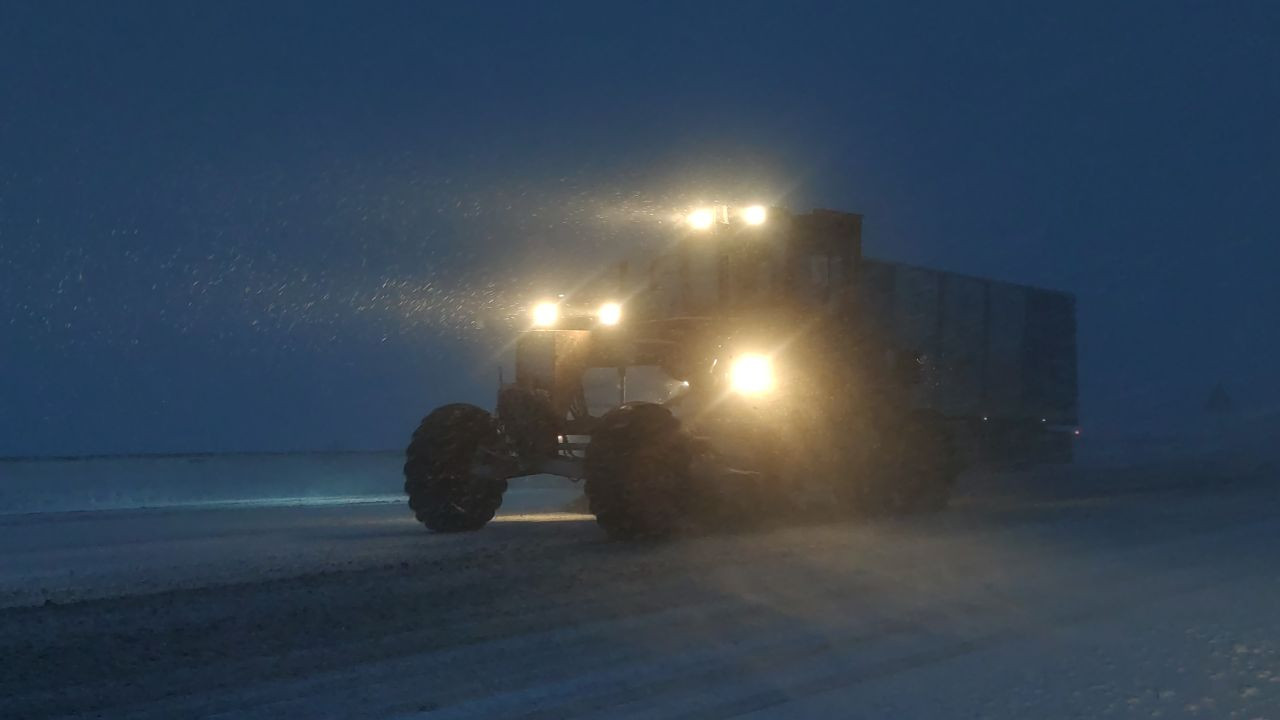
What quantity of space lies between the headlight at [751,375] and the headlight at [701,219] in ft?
5.84

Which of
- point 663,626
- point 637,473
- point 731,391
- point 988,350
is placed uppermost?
point 988,350

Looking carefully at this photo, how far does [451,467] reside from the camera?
1505 centimetres

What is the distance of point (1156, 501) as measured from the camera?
18047 mm

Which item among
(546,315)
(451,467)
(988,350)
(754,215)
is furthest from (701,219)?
(988,350)

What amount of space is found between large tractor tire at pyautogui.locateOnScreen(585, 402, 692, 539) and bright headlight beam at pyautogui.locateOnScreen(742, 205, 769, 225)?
3.70 meters

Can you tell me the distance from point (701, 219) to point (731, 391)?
89.3 inches

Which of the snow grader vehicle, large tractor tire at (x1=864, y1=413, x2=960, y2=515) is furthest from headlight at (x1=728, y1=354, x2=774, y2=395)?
large tractor tire at (x1=864, y1=413, x2=960, y2=515)

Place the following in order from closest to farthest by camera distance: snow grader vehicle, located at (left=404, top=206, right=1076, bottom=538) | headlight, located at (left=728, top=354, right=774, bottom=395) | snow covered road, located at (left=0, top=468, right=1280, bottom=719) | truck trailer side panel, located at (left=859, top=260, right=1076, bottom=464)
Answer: snow covered road, located at (left=0, top=468, right=1280, bottom=719) → snow grader vehicle, located at (left=404, top=206, right=1076, bottom=538) → headlight, located at (left=728, top=354, right=774, bottom=395) → truck trailer side panel, located at (left=859, top=260, right=1076, bottom=464)

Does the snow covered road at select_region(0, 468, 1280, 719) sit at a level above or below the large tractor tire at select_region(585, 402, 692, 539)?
below

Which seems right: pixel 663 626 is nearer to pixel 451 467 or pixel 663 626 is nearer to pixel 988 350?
pixel 451 467

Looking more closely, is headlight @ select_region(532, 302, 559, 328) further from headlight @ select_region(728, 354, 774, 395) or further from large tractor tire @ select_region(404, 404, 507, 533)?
headlight @ select_region(728, 354, 774, 395)

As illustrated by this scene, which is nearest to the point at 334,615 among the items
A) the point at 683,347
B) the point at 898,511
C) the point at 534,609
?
the point at 534,609

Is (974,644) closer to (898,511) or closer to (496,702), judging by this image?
(496,702)

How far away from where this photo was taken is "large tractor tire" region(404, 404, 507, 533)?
15.1 m
